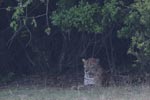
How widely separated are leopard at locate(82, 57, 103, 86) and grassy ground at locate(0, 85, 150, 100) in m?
0.91

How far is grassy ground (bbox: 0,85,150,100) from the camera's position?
13.2 m

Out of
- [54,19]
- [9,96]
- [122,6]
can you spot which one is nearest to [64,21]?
[54,19]

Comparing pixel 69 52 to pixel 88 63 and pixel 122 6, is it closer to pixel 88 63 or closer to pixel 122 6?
pixel 88 63

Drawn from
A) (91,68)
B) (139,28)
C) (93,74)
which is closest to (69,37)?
(91,68)

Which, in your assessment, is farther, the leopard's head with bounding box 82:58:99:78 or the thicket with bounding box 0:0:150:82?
the leopard's head with bounding box 82:58:99:78

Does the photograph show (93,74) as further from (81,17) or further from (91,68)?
(81,17)

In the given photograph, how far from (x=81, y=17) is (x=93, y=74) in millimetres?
1774

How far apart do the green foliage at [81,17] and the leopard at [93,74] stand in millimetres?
1138

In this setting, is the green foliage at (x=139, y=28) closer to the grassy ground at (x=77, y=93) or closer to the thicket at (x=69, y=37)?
the thicket at (x=69, y=37)

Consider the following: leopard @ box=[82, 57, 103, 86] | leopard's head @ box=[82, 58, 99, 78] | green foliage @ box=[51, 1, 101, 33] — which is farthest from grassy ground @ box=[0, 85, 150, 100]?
green foliage @ box=[51, 1, 101, 33]

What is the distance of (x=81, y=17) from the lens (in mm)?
15023

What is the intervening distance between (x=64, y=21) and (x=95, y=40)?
2.65 meters

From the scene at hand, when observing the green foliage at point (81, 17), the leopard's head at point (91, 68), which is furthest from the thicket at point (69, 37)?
the leopard's head at point (91, 68)

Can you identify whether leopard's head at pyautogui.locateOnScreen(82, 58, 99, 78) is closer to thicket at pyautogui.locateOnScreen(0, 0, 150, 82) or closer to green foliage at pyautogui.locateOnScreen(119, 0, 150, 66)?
thicket at pyautogui.locateOnScreen(0, 0, 150, 82)
